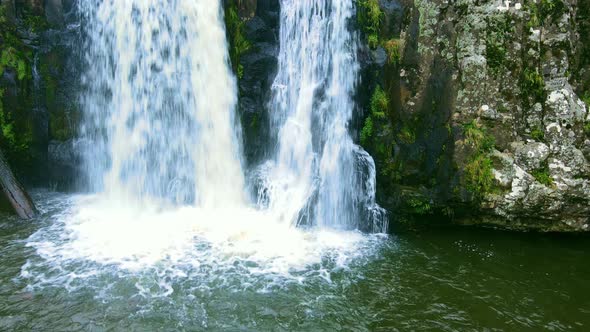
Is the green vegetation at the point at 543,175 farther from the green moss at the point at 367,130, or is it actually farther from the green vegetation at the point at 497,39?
the green moss at the point at 367,130

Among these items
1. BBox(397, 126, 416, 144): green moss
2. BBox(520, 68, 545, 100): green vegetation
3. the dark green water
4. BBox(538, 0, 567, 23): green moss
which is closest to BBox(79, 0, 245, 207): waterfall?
the dark green water

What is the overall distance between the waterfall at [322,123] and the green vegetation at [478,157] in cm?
202

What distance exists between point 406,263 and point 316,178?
113 inches

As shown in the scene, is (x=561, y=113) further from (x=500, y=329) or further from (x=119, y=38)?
(x=119, y=38)

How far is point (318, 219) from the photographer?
9.71 metres

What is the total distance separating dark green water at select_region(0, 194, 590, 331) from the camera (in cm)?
619

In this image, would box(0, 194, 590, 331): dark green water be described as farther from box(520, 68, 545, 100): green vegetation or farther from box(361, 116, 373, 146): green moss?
box(520, 68, 545, 100): green vegetation

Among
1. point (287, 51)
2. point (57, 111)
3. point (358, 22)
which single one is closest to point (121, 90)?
point (57, 111)

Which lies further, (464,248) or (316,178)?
(316,178)

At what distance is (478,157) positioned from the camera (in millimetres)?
8500

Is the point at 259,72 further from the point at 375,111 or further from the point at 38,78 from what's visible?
the point at 38,78

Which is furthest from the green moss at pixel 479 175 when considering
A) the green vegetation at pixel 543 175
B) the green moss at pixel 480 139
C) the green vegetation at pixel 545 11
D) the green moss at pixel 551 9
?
the green moss at pixel 551 9

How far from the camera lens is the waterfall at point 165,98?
10.5 metres

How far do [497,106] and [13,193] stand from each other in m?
10.9
